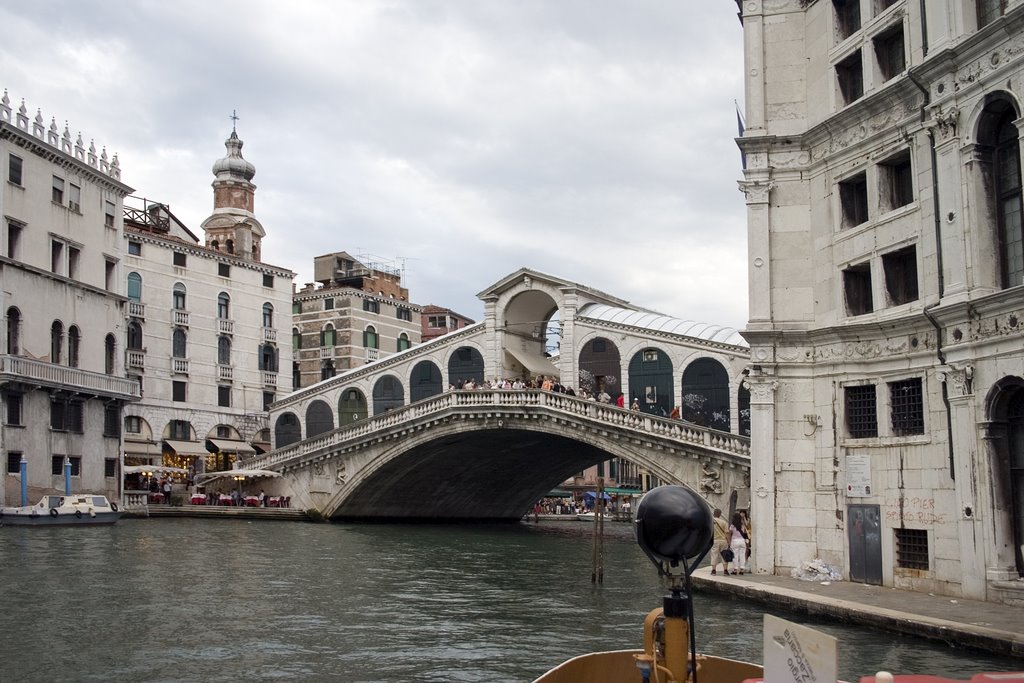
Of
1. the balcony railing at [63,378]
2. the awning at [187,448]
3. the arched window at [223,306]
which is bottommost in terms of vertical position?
the awning at [187,448]

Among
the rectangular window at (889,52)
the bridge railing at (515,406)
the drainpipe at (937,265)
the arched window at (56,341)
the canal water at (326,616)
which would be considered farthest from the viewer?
Answer: the arched window at (56,341)

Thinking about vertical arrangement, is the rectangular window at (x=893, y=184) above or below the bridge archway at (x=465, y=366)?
above

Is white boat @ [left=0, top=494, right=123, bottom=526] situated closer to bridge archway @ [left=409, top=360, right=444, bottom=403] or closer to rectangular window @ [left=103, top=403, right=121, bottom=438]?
rectangular window @ [left=103, top=403, right=121, bottom=438]

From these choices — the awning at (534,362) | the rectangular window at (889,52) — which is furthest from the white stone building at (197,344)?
the rectangular window at (889,52)

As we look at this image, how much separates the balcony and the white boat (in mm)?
11940

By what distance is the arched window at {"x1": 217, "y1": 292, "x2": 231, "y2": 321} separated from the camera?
174 ft

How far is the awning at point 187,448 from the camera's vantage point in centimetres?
5012

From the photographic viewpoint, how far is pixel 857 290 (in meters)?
20.0

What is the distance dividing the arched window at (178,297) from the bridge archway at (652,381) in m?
Answer: 21.7

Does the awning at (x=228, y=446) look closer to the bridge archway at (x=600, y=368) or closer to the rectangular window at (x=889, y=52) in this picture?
the bridge archway at (x=600, y=368)

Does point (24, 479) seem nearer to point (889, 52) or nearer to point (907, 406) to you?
point (907, 406)

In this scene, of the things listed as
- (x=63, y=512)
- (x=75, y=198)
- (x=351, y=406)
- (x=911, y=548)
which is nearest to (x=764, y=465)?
(x=911, y=548)

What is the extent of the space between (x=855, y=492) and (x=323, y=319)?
46.2 metres

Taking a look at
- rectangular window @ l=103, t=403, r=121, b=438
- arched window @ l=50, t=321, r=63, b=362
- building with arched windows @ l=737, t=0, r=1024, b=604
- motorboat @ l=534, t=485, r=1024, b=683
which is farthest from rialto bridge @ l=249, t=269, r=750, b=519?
motorboat @ l=534, t=485, r=1024, b=683
